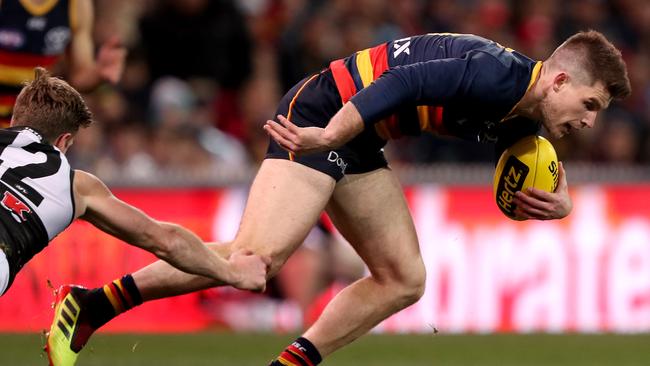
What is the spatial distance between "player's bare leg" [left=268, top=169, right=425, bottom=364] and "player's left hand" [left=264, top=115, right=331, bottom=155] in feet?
2.75

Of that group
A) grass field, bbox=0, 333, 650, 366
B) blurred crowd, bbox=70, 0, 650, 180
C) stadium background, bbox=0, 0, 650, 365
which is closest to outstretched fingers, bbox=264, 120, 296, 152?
grass field, bbox=0, 333, 650, 366

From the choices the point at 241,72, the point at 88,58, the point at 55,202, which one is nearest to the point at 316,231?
the point at 241,72

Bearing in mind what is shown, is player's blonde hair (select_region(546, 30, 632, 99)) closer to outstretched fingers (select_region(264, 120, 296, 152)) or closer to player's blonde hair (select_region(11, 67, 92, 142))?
outstretched fingers (select_region(264, 120, 296, 152))

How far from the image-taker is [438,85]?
610 centimetres

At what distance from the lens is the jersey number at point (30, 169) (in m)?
5.51

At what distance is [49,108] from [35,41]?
3.48 meters

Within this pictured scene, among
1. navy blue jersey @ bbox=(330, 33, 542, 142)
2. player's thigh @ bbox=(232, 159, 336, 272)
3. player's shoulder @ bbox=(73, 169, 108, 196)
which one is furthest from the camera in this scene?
player's thigh @ bbox=(232, 159, 336, 272)

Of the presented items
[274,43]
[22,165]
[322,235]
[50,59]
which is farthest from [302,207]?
[274,43]

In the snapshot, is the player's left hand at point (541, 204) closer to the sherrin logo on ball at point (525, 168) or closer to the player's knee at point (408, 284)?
the sherrin logo on ball at point (525, 168)

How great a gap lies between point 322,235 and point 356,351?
1818mm

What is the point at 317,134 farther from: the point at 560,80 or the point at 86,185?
the point at 560,80

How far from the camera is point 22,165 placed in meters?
5.54

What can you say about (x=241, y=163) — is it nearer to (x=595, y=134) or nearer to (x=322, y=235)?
(x=322, y=235)

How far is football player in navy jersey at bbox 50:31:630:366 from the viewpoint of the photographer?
6.11 meters
